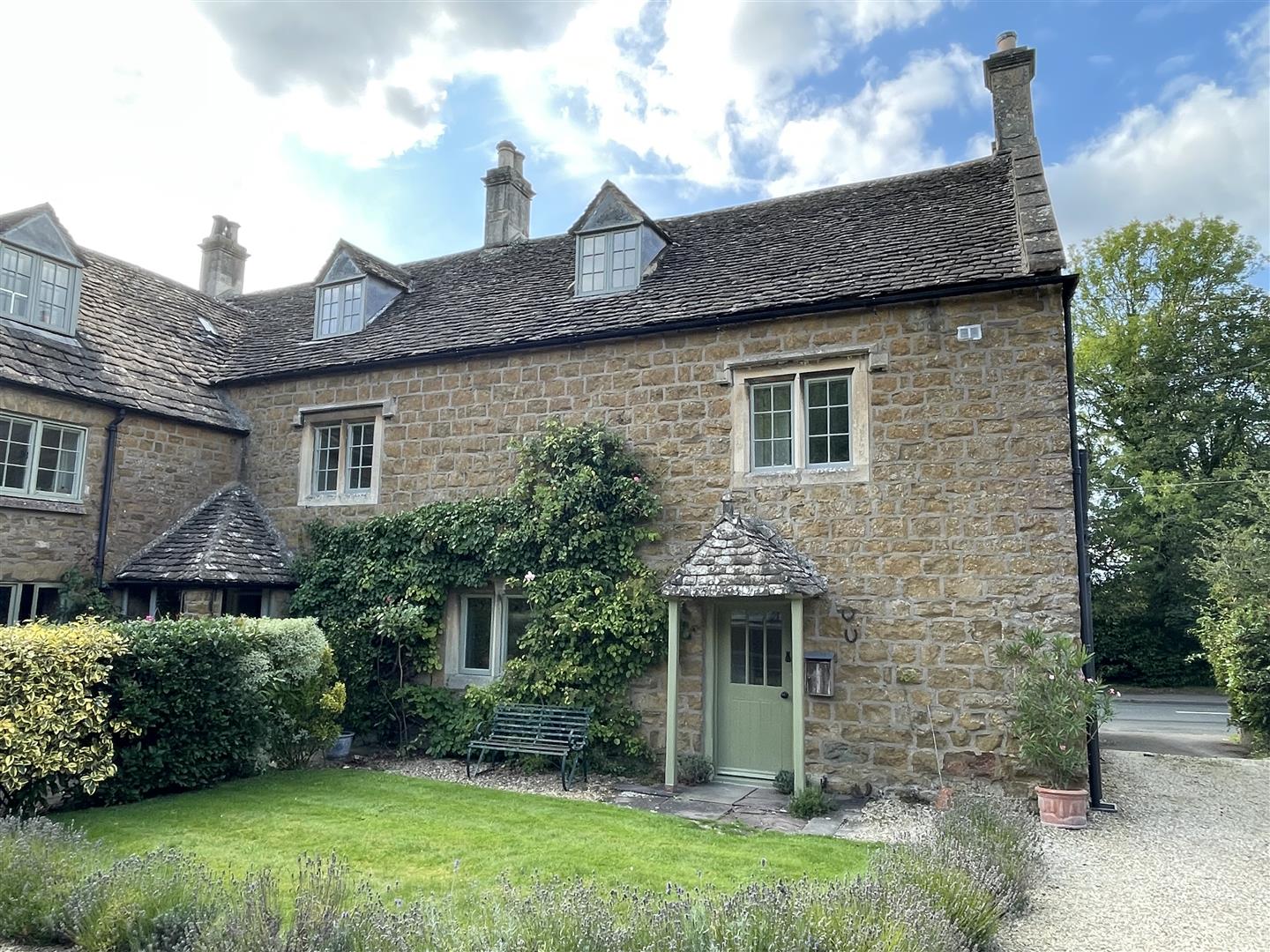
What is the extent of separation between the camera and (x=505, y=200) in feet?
52.2

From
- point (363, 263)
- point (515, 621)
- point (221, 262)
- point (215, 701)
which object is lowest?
point (215, 701)

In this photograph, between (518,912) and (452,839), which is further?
(452,839)

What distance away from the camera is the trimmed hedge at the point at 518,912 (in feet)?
12.9

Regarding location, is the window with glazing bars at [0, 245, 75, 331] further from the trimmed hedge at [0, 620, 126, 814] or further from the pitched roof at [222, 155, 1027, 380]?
the trimmed hedge at [0, 620, 126, 814]

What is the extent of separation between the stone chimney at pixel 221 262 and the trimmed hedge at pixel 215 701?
11.9m

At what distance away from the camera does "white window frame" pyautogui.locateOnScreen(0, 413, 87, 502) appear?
11050mm

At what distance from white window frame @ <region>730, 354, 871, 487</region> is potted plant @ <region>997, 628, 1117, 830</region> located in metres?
2.83

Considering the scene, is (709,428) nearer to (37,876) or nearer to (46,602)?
(37,876)

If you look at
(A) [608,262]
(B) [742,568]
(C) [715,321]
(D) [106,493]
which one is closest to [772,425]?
(C) [715,321]

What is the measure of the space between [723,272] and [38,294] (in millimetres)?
10460

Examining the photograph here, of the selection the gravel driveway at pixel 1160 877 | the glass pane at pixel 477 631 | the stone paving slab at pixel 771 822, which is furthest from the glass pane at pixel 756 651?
the glass pane at pixel 477 631

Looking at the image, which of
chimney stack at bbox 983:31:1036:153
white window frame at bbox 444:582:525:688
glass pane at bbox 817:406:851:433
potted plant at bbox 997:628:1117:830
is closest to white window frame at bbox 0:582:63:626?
white window frame at bbox 444:582:525:688

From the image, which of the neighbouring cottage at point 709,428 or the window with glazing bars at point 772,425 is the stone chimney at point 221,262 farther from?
the window with glazing bars at point 772,425

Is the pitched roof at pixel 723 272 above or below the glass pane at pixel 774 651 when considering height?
above
